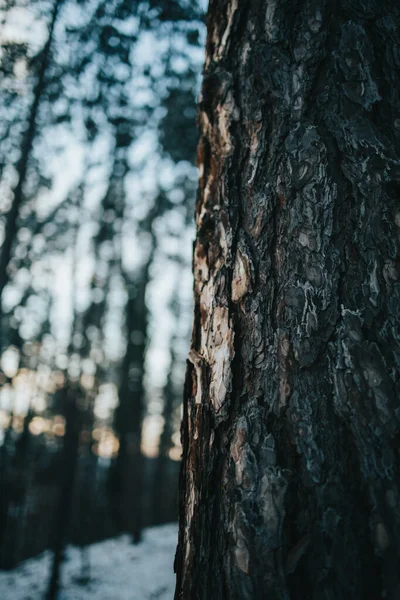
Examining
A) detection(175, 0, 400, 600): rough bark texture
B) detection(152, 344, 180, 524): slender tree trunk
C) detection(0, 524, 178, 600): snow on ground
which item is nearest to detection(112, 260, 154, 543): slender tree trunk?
detection(0, 524, 178, 600): snow on ground

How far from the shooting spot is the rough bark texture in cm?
72

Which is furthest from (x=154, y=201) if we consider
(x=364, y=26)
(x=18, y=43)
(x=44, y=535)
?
(x=44, y=535)

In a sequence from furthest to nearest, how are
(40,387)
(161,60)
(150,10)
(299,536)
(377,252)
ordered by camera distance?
(40,387) → (161,60) → (150,10) → (377,252) → (299,536)

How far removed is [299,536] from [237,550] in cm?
14

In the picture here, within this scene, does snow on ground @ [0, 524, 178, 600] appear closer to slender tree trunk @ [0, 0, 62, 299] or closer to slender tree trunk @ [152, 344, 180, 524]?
slender tree trunk @ [0, 0, 62, 299]

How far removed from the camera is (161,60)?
158 inches

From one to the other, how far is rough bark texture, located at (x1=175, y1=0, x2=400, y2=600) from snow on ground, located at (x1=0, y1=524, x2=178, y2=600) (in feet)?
20.8

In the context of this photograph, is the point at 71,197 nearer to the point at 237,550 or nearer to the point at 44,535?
the point at 237,550

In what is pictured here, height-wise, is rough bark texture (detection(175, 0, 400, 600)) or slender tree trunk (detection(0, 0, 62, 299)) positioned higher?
slender tree trunk (detection(0, 0, 62, 299))

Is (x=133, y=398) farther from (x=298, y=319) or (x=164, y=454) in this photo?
(x=298, y=319)

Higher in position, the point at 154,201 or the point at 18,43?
the point at 154,201

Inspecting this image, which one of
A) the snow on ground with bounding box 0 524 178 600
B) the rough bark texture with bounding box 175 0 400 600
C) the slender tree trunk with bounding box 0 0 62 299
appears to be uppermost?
the slender tree trunk with bounding box 0 0 62 299

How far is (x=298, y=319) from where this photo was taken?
86 centimetres

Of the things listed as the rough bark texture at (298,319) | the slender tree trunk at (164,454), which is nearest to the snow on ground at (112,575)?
the slender tree trunk at (164,454)
